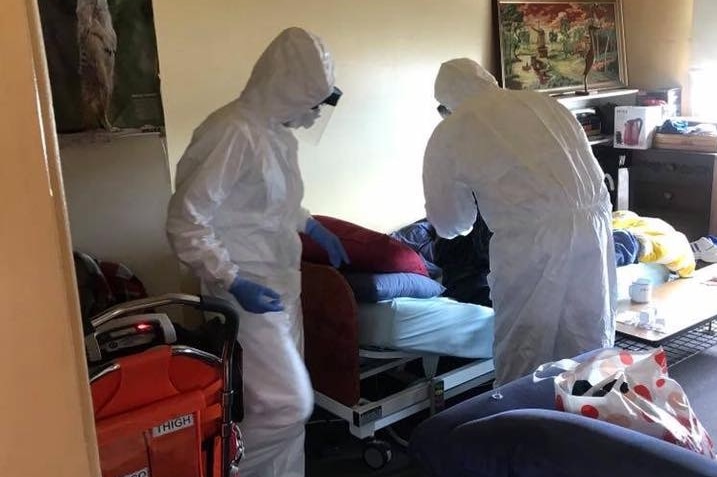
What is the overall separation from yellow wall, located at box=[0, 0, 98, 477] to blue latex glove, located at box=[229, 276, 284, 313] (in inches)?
50.5

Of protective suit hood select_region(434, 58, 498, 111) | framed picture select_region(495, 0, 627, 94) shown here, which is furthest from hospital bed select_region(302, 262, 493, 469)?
framed picture select_region(495, 0, 627, 94)

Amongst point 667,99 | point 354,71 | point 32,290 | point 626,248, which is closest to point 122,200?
point 354,71

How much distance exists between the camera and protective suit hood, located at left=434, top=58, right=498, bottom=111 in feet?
7.89

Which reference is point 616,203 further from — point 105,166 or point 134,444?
point 134,444

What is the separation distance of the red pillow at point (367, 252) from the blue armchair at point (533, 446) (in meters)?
0.84

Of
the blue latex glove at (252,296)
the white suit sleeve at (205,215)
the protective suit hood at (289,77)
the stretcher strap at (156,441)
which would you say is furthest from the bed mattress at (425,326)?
the stretcher strap at (156,441)

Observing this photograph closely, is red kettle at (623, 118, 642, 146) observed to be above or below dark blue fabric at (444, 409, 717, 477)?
above

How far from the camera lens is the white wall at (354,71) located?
9.09 feet

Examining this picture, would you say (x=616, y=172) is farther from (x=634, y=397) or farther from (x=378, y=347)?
(x=634, y=397)

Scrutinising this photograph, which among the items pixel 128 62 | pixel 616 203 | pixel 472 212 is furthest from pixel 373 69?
pixel 616 203

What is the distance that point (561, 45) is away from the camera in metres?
4.27

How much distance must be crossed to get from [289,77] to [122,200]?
27.5 inches

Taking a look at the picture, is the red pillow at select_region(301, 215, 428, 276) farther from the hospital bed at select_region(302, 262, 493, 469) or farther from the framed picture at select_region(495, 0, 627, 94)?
the framed picture at select_region(495, 0, 627, 94)

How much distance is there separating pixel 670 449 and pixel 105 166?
1751mm
